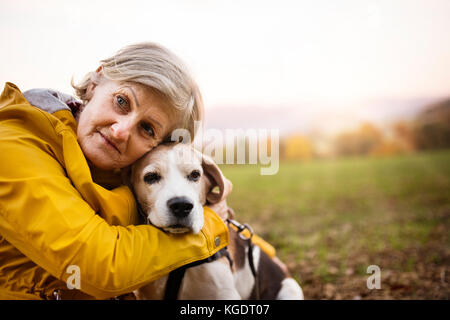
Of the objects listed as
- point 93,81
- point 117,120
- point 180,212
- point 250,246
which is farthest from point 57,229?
point 250,246

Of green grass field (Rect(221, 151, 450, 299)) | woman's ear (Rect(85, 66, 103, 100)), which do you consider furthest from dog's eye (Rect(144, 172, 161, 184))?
green grass field (Rect(221, 151, 450, 299))

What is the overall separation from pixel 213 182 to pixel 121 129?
974 millimetres

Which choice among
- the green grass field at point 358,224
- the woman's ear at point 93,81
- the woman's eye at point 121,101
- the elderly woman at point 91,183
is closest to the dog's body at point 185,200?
the elderly woman at point 91,183

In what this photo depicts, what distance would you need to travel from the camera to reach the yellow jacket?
1898 mm

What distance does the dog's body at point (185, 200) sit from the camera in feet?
7.97

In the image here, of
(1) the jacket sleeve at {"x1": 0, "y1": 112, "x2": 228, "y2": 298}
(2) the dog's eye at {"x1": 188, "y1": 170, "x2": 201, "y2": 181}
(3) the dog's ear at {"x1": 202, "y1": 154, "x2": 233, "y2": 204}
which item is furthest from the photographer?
(3) the dog's ear at {"x1": 202, "y1": 154, "x2": 233, "y2": 204}

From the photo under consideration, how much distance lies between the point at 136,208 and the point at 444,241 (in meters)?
5.79

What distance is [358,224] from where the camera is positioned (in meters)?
8.22

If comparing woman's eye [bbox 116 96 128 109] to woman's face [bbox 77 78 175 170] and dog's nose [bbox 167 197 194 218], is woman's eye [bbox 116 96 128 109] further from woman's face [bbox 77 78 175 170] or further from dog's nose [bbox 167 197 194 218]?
dog's nose [bbox 167 197 194 218]

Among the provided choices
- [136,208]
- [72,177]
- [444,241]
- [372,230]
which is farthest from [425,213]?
[72,177]

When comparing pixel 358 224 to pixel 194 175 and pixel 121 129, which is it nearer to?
pixel 194 175

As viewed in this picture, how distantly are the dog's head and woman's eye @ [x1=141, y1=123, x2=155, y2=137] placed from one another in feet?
0.55

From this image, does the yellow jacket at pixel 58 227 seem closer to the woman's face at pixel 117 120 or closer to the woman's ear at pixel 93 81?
the woman's face at pixel 117 120
